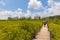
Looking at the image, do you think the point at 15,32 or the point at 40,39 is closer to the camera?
the point at 15,32

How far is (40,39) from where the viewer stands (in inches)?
1041

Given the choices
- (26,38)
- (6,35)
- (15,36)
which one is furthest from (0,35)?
(26,38)

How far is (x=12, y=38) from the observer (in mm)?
16219

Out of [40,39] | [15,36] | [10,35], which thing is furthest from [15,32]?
[40,39]

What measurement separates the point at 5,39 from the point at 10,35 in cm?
78

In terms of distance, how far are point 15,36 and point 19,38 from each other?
1.56 feet

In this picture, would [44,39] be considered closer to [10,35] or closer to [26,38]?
[26,38]

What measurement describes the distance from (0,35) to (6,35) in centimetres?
43

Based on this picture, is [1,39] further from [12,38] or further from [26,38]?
[26,38]

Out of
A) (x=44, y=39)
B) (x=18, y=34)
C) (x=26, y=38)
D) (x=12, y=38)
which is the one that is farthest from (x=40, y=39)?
(x=12, y=38)

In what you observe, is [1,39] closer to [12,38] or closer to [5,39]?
[5,39]

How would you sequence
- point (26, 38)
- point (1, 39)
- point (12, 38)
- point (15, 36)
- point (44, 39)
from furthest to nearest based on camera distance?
point (44, 39) → point (26, 38) → point (15, 36) → point (12, 38) → point (1, 39)

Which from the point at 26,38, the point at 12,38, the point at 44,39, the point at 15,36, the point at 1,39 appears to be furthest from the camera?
the point at 44,39

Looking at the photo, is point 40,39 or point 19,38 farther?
point 40,39
